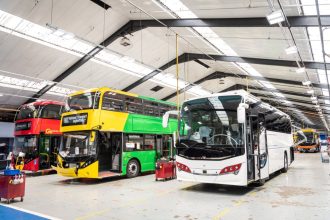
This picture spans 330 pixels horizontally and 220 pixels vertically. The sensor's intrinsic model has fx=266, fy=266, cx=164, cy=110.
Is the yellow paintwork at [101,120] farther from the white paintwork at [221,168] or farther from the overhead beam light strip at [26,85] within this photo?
the overhead beam light strip at [26,85]

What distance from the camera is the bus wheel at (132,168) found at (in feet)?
34.4

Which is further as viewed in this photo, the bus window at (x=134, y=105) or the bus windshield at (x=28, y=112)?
the bus windshield at (x=28, y=112)

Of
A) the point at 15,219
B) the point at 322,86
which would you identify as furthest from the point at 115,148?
the point at 322,86

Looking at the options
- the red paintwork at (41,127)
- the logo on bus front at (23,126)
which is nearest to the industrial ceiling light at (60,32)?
the red paintwork at (41,127)

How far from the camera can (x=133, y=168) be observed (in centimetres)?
1080

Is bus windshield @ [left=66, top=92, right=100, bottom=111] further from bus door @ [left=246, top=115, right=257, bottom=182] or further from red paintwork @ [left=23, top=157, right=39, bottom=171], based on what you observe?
bus door @ [left=246, top=115, right=257, bottom=182]

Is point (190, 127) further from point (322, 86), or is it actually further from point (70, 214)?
point (322, 86)

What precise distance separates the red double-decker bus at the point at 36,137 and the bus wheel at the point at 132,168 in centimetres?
440

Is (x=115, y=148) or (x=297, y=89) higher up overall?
(x=297, y=89)

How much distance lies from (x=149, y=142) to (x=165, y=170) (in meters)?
2.40

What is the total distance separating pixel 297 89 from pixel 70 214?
61.1 feet

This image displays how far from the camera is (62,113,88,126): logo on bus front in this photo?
30.4 ft

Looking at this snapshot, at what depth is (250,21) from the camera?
9719mm

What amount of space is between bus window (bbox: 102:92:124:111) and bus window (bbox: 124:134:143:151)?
47.3 inches
